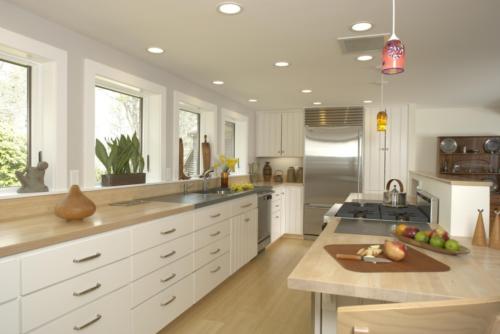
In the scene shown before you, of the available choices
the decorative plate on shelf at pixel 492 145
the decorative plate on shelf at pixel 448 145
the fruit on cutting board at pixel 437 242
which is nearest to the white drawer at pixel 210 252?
the fruit on cutting board at pixel 437 242

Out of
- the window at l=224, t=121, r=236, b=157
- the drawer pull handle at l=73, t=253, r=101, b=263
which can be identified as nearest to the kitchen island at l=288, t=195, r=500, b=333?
the drawer pull handle at l=73, t=253, r=101, b=263

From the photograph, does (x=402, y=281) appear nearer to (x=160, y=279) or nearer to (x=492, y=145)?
(x=160, y=279)

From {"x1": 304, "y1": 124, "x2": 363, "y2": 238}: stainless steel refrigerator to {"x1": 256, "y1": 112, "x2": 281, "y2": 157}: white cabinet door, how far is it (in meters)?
0.64

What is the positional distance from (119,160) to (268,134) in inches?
142

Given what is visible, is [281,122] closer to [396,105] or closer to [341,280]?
[396,105]

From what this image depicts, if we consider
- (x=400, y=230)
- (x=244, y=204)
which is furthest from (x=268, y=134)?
(x=400, y=230)

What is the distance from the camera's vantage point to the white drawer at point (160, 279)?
6.97 ft

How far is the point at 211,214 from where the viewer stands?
120 inches

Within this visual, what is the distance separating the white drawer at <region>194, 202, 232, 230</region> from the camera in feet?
9.28

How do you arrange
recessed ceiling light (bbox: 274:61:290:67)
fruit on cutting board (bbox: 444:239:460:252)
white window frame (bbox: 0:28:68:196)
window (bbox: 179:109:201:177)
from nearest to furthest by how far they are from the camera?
fruit on cutting board (bbox: 444:239:460:252) < white window frame (bbox: 0:28:68:196) < recessed ceiling light (bbox: 274:61:290:67) < window (bbox: 179:109:201:177)

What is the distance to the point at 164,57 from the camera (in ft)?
9.84

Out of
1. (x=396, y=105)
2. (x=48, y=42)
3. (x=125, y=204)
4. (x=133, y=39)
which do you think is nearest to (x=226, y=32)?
(x=133, y=39)

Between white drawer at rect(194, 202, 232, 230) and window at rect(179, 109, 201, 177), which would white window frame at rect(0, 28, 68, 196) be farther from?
window at rect(179, 109, 201, 177)

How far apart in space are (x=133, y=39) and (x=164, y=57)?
46 cm
